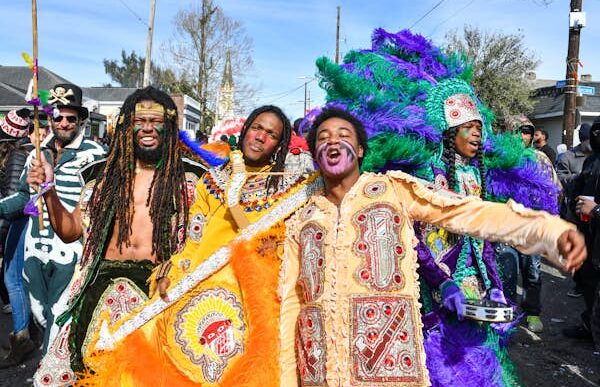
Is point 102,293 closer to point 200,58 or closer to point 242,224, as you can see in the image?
point 242,224

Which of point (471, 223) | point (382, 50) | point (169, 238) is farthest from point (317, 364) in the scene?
point (382, 50)

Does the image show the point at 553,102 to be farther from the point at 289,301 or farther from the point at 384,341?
the point at 384,341

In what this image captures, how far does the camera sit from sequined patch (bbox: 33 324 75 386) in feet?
9.43

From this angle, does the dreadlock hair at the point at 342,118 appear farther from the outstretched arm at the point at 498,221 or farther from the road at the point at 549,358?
the road at the point at 549,358

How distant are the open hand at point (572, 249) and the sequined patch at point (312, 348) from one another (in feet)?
2.94

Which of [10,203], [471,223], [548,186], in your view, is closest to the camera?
[471,223]

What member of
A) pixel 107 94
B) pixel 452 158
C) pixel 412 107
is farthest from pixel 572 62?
pixel 107 94

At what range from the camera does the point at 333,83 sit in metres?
3.25

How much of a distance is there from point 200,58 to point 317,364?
105ft

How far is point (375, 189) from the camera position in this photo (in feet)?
7.72

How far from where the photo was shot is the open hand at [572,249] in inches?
72.4

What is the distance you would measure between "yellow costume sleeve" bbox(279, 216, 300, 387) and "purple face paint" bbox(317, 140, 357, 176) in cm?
30

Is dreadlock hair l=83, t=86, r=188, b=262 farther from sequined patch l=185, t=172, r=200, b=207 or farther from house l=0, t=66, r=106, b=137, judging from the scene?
house l=0, t=66, r=106, b=137

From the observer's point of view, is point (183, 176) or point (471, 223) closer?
point (471, 223)
